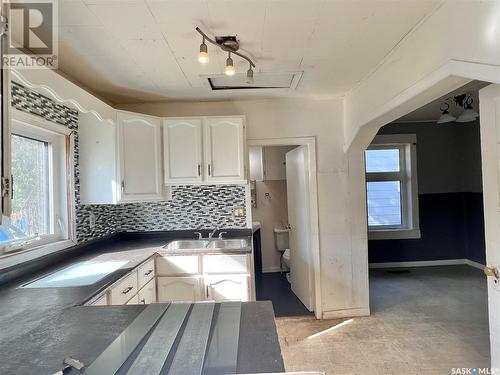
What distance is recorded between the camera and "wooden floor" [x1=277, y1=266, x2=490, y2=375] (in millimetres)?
2078

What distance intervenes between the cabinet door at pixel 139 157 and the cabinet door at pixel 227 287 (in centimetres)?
94

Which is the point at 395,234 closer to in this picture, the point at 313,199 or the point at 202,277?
the point at 313,199

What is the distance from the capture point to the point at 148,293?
2244 mm

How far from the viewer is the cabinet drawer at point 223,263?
246cm

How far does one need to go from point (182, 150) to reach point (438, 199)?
13.6ft

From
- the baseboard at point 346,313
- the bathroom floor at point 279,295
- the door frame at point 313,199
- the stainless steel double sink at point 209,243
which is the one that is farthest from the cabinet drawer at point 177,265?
the baseboard at point 346,313

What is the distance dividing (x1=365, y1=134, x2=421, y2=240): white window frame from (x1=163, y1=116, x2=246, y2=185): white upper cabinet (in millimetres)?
2783

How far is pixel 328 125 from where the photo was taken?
2.98m

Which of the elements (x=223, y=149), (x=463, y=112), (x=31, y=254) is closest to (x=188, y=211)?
(x=223, y=149)

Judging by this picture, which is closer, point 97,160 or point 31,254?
point 31,254

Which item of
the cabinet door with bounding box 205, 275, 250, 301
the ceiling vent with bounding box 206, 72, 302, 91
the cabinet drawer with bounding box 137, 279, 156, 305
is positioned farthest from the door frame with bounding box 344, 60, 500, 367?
the cabinet drawer with bounding box 137, 279, 156, 305

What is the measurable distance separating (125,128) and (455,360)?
3200 millimetres

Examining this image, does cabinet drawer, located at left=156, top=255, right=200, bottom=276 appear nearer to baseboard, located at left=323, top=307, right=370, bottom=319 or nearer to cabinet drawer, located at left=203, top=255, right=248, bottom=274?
cabinet drawer, located at left=203, top=255, right=248, bottom=274

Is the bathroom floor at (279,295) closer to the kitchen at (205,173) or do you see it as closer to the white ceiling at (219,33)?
the kitchen at (205,173)
